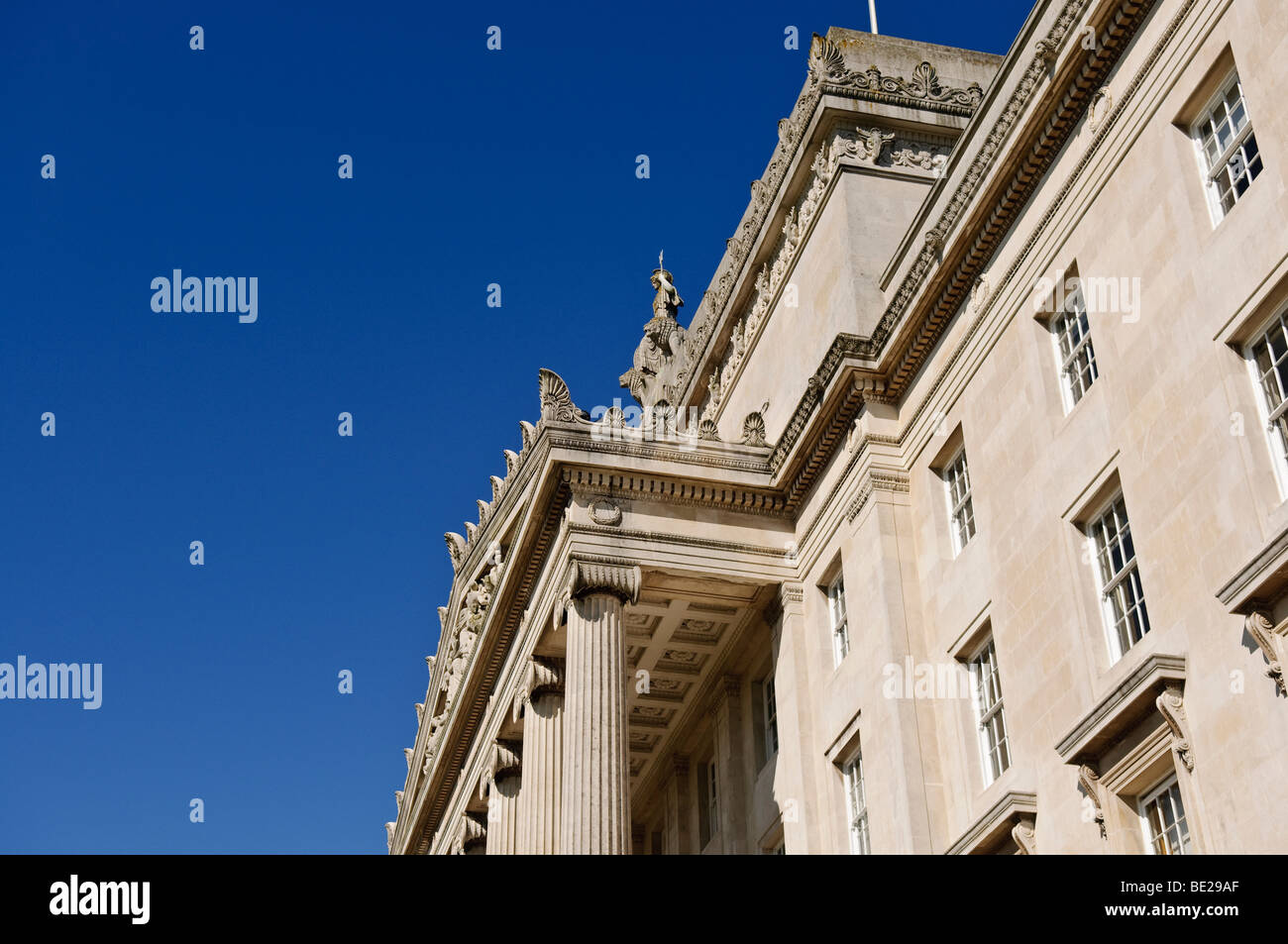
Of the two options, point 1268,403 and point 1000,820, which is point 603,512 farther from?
point 1268,403

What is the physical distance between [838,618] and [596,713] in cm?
531

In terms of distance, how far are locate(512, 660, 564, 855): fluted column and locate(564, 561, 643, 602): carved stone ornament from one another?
4.00 meters

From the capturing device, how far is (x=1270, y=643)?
19.2 m

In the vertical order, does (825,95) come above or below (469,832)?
above

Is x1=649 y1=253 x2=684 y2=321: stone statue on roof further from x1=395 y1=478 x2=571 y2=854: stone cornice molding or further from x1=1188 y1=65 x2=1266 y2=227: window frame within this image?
x1=1188 y1=65 x2=1266 y2=227: window frame

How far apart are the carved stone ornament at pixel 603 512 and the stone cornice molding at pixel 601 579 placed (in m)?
0.91

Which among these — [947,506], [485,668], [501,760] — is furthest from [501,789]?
[947,506]

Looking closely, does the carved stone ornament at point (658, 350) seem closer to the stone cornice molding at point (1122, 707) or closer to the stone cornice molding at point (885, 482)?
the stone cornice molding at point (885, 482)

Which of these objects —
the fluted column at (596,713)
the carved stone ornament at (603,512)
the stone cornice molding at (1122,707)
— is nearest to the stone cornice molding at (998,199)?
the carved stone ornament at (603,512)

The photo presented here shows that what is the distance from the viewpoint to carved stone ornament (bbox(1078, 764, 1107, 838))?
2247 cm

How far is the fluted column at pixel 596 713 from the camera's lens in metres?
30.5

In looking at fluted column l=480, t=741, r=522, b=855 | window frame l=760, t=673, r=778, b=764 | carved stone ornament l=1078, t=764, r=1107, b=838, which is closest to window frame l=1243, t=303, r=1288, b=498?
carved stone ornament l=1078, t=764, r=1107, b=838
